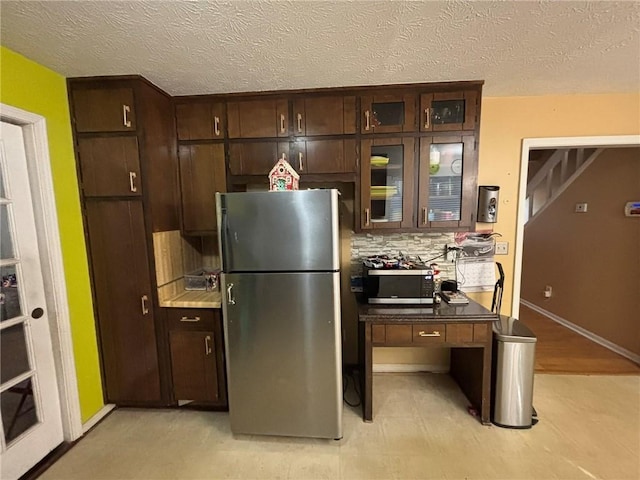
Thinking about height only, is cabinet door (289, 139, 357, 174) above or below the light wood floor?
above

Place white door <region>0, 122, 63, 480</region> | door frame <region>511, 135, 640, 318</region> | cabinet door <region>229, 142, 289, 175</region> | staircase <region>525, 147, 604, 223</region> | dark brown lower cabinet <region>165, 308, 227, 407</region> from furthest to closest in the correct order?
staircase <region>525, 147, 604, 223</region> < door frame <region>511, 135, 640, 318</region> < cabinet door <region>229, 142, 289, 175</region> < dark brown lower cabinet <region>165, 308, 227, 407</region> < white door <region>0, 122, 63, 480</region>

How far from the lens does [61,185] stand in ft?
6.16

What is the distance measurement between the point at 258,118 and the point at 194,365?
191 centimetres

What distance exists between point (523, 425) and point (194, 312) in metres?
2.41

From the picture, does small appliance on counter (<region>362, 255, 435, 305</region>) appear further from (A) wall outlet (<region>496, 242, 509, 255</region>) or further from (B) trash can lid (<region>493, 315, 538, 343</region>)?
(A) wall outlet (<region>496, 242, 509, 255</region>)

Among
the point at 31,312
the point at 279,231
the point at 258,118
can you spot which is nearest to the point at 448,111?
the point at 258,118

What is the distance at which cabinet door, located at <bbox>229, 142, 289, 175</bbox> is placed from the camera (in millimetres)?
2213

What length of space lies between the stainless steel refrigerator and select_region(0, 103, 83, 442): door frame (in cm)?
106

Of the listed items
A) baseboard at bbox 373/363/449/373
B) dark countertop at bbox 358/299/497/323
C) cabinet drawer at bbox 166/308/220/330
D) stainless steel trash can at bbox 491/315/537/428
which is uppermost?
dark countertop at bbox 358/299/497/323

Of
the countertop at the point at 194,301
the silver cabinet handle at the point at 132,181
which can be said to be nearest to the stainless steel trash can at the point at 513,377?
the countertop at the point at 194,301

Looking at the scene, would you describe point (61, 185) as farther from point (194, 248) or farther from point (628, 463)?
point (628, 463)

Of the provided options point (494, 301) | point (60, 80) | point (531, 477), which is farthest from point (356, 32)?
point (531, 477)

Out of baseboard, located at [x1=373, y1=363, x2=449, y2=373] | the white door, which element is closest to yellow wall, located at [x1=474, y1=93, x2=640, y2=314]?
baseboard, located at [x1=373, y1=363, x2=449, y2=373]

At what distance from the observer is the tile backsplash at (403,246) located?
8.29ft
